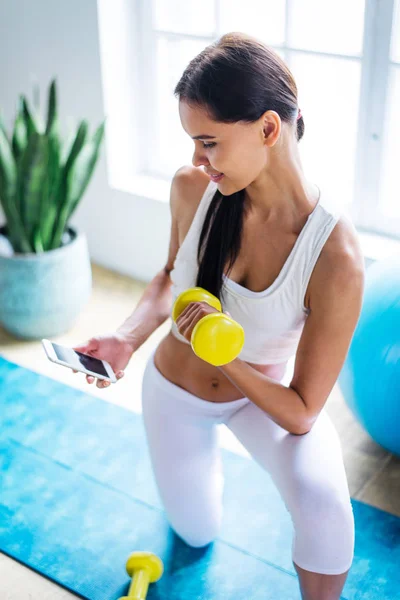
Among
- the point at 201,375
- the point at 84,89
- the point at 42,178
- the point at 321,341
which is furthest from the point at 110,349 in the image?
the point at 84,89

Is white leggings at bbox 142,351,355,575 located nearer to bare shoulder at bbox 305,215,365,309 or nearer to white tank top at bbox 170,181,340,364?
white tank top at bbox 170,181,340,364

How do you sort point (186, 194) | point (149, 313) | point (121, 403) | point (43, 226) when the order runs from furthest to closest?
point (43, 226) < point (121, 403) < point (149, 313) < point (186, 194)

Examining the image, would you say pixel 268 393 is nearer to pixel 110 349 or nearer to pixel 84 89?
pixel 110 349

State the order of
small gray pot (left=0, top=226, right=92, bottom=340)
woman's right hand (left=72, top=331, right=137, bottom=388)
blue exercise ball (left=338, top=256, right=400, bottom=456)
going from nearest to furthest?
woman's right hand (left=72, top=331, right=137, bottom=388), blue exercise ball (left=338, top=256, right=400, bottom=456), small gray pot (left=0, top=226, right=92, bottom=340)

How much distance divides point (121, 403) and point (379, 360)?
3.29ft

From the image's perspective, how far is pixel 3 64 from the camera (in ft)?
12.0

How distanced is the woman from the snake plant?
39.8 inches

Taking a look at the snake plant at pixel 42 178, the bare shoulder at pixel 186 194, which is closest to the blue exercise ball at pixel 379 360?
the bare shoulder at pixel 186 194

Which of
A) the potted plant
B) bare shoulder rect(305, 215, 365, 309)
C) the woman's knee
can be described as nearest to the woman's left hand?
bare shoulder rect(305, 215, 365, 309)

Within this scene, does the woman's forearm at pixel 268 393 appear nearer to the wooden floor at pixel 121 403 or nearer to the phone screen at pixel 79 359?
the phone screen at pixel 79 359

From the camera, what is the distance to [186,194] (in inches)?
75.7

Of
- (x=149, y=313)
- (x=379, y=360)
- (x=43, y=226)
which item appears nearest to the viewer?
(x=149, y=313)

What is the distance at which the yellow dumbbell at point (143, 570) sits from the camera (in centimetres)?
193

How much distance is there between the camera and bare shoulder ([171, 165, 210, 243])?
6.25 ft
